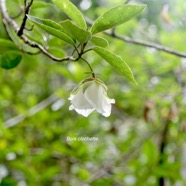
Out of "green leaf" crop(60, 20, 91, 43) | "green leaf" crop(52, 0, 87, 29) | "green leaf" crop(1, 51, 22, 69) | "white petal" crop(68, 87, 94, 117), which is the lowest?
"green leaf" crop(1, 51, 22, 69)

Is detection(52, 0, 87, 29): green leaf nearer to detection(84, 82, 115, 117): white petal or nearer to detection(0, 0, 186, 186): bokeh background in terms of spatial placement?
detection(84, 82, 115, 117): white petal

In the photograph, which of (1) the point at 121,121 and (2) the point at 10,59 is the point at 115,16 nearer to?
(2) the point at 10,59

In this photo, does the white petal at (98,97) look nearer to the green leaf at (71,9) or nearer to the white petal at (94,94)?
the white petal at (94,94)

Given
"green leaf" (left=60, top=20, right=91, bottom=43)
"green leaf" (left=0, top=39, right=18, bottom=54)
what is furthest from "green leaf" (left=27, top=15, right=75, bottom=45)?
"green leaf" (left=0, top=39, right=18, bottom=54)

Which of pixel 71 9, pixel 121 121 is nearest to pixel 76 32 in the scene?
pixel 71 9

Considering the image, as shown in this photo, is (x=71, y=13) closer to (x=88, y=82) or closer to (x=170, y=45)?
(x=88, y=82)
